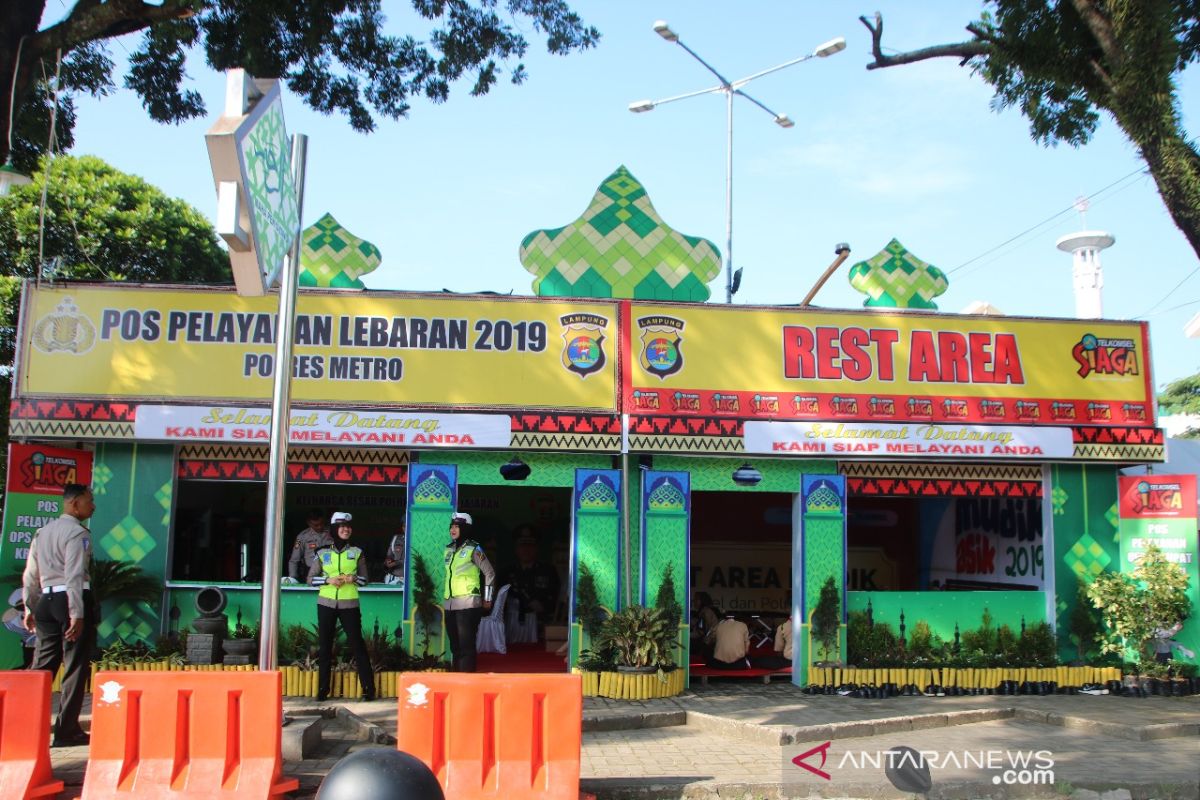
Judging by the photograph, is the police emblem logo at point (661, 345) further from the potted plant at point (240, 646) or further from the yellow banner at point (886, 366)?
the potted plant at point (240, 646)

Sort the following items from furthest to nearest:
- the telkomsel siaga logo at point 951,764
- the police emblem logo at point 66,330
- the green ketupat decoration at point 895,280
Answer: the green ketupat decoration at point 895,280
the police emblem logo at point 66,330
the telkomsel siaga logo at point 951,764

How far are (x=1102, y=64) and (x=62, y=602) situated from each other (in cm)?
950

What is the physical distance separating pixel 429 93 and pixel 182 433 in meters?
5.90

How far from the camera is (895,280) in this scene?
42.0 feet

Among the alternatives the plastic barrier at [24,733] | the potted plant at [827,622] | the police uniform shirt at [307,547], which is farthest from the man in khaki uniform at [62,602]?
the potted plant at [827,622]

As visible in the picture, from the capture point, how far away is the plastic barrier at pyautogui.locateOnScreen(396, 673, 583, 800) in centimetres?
624

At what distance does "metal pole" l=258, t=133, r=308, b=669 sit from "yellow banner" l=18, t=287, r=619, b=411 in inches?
162

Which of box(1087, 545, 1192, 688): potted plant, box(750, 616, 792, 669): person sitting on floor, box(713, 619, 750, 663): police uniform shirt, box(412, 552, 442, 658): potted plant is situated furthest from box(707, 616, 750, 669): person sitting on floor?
box(1087, 545, 1192, 688): potted plant

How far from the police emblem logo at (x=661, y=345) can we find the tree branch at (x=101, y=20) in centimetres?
597

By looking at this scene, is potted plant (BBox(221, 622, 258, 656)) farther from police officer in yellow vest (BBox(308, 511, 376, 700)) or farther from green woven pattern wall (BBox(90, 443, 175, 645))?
green woven pattern wall (BBox(90, 443, 175, 645))

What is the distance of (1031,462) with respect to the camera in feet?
40.2

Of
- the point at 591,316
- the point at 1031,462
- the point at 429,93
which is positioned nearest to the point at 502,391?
the point at 591,316

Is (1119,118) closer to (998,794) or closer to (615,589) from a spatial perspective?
(998,794)

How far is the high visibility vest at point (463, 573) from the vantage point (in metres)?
10.1
